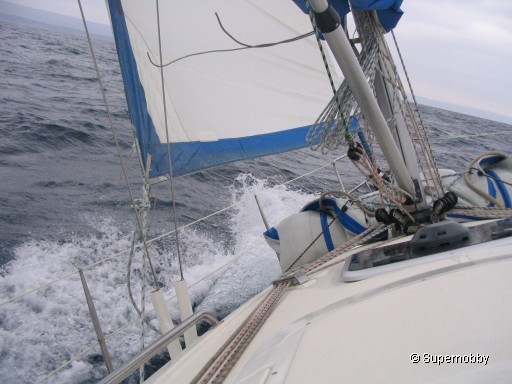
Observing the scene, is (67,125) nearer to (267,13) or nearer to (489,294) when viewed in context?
(267,13)

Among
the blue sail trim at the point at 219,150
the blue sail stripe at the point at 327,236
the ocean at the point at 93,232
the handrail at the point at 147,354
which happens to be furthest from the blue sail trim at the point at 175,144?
the handrail at the point at 147,354

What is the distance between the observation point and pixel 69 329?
8.45 ft

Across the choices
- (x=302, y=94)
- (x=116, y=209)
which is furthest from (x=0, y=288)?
(x=302, y=94)

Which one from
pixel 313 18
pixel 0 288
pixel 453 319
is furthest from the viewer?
pixel 0 288

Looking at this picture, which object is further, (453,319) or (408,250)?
(408,250)

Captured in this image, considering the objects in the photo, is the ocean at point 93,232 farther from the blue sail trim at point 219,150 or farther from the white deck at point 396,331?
the white deck at point 396,331

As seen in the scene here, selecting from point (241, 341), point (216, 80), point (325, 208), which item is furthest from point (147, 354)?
point (216, 80)

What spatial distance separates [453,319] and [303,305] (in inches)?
21.5

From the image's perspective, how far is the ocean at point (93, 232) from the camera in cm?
246

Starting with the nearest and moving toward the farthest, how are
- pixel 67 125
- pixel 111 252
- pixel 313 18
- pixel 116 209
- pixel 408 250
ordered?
pixel 313 18, pixel 408 250, pixel 111 252, pixel 116 209, pixel 67 125

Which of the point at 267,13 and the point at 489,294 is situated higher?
the point at 267,13

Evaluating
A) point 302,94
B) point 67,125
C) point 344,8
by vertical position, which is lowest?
point 302,94

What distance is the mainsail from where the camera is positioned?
185cm

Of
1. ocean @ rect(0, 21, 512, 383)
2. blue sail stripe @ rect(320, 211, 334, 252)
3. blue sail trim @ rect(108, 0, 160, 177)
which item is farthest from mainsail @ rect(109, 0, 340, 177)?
blue sail stripe @ rect(320, 211, 334, 252)
